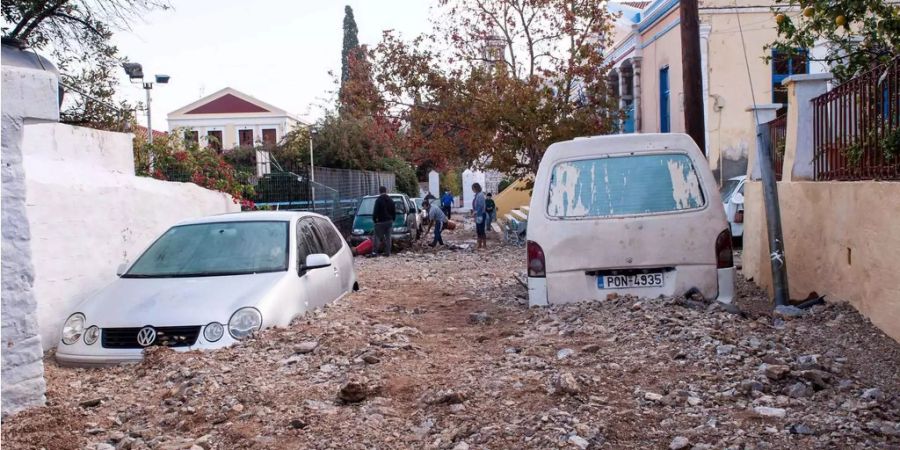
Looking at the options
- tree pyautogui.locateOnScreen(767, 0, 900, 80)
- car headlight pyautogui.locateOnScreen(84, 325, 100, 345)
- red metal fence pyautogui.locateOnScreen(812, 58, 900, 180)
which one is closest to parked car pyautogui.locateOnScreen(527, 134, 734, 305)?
red metal fence pyautogui.locateOnScreen(812, 58, 900, 180)

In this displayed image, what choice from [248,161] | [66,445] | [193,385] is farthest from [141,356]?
[248,161]

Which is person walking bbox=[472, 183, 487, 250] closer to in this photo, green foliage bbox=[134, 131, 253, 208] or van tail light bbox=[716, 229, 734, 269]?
green foliage bbox=[134, 131, 253, 208]

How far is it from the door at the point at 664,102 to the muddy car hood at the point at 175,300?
54.6 ft

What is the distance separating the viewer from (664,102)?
870 inches

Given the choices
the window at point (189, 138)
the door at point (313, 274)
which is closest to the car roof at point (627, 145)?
the door at point (313, 274)

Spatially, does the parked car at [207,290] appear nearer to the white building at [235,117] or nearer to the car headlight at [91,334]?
the car headlight at [91,334]

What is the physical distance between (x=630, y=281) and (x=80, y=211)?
5438 mm

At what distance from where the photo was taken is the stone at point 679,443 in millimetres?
4039

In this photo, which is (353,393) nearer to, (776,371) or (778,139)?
(776,371)

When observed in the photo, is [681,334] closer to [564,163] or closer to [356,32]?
[564,163]

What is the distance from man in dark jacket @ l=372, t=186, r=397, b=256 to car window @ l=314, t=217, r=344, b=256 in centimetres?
940

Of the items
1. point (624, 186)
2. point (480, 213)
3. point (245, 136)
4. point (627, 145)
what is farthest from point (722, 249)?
point (245, 136)

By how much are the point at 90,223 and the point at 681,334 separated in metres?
6.00

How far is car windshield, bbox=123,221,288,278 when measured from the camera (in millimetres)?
7309
